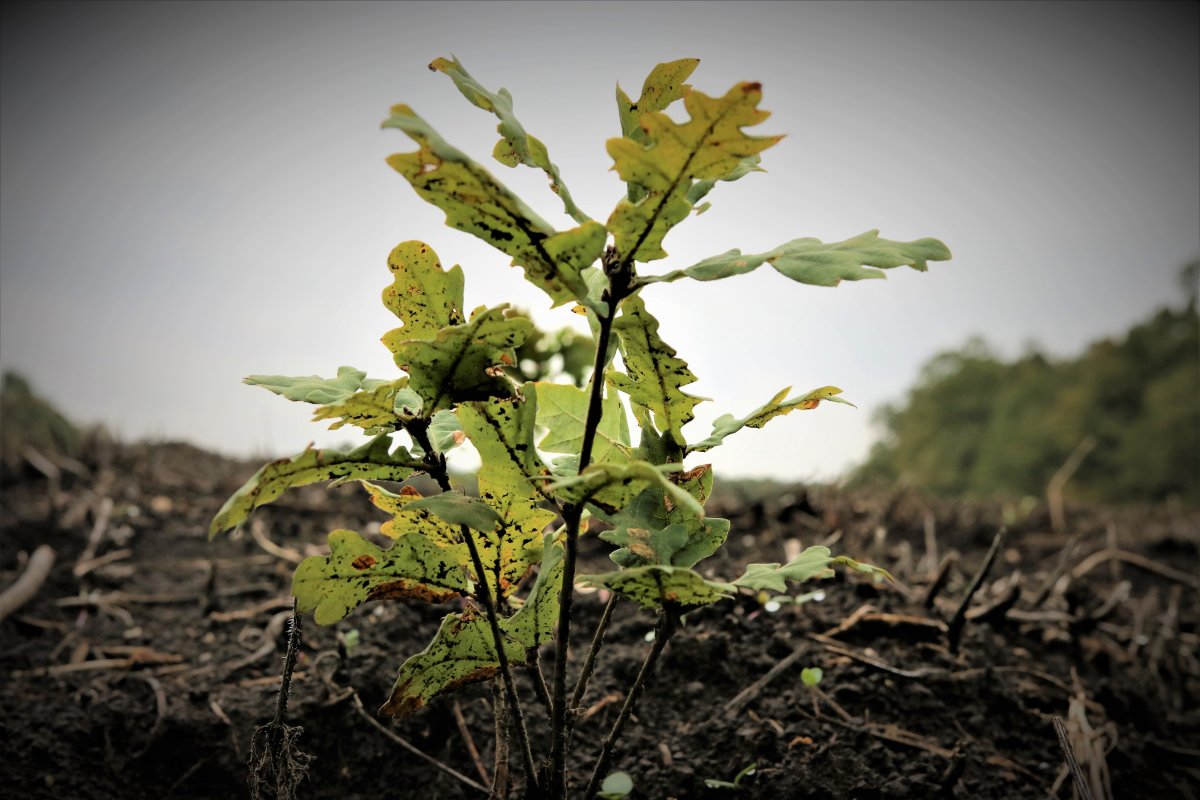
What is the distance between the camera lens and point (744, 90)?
819 millimetres

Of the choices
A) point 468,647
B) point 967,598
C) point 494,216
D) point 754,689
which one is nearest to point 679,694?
→ point 754,689

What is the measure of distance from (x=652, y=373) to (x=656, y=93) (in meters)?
0.44

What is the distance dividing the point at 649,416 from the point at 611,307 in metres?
0.27

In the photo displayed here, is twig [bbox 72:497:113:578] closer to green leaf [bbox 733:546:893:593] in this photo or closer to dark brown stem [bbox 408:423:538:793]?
dark brown stem [bbox 408:423:538:793]

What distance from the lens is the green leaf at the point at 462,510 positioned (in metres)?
0.93

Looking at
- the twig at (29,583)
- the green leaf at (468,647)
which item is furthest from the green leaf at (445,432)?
the twig at (29,583)

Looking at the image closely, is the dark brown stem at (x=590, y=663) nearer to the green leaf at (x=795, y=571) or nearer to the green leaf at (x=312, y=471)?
the green leaf at (x=795, y=571)

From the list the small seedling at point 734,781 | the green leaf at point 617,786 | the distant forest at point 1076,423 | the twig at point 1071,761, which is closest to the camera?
the twig at point 1071,761

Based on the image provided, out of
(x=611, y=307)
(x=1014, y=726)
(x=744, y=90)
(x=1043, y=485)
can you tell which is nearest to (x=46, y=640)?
(x=611, y=307)

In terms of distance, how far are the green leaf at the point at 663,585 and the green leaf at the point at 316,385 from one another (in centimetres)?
42

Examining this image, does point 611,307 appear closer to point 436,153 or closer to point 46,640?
point 436,153

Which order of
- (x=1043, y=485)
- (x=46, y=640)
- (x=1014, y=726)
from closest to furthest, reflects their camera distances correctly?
(x=1014, y=726) < (x=46, y=640) < (x=1043, y=485)

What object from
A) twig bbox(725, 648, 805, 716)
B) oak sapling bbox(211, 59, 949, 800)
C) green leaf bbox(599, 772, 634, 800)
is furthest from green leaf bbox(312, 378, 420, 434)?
twig bbox(725, 648, 805, 716)

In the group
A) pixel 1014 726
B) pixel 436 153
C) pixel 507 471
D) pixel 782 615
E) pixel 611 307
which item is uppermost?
pixel 436 153
